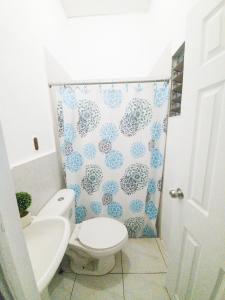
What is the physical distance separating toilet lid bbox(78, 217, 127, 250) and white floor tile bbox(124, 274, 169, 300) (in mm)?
397

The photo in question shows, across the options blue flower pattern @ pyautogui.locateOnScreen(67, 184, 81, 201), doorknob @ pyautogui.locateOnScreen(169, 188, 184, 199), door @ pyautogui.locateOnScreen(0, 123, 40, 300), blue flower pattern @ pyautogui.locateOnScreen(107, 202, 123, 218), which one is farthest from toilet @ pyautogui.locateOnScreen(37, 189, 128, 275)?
door @ pyautogui.locateOnScreen(0, 123, 40, 300)

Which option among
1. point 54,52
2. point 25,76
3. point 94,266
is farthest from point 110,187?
point 54,52

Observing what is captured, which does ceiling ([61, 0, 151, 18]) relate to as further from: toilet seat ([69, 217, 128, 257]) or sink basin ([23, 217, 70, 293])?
toilet seat ([69, 217, 128, 257])

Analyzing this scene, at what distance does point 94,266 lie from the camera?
136 centimetres

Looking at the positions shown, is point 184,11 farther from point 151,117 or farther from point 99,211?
point 99,211

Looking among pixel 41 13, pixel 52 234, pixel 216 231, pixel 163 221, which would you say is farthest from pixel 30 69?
pixel 163 221

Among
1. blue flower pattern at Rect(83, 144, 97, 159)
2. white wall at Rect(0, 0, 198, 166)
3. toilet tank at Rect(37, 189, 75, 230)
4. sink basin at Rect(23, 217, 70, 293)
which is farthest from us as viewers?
blue flower pattern at Rect(83, 144, 97, 159)

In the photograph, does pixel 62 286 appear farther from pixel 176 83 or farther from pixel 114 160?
pixel 176 83

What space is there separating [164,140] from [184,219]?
0.79 m

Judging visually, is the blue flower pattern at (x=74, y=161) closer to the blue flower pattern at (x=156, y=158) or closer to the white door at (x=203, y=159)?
the blue flower pattern at (x=156, y=158)

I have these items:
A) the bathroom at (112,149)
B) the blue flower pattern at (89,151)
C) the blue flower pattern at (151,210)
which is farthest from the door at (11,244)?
the blue flower pattern at (151,210)

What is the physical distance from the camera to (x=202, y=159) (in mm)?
725

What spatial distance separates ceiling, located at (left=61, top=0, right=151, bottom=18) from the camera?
5.49 feet

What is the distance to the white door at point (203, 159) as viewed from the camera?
613 mm
